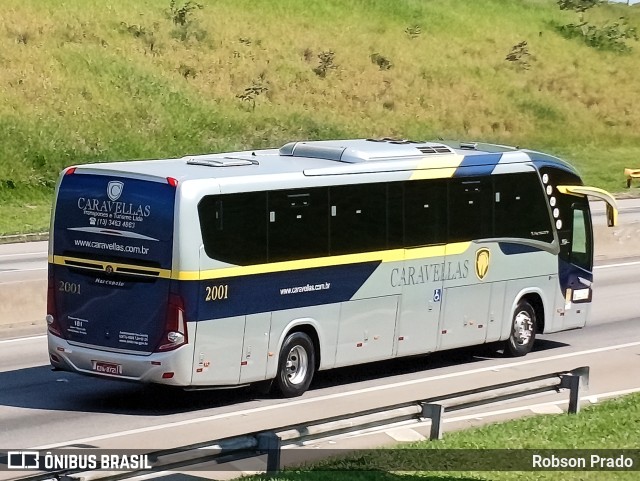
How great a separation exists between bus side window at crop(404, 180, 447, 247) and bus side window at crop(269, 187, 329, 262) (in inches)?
63.6

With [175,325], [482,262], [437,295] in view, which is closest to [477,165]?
[482,262]

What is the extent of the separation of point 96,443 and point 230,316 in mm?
2519

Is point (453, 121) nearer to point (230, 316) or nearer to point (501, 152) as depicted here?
point (501, 152)

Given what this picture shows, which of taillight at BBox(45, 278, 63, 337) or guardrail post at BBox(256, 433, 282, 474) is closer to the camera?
guardrail post at BBox(256, 433, 282, 474)

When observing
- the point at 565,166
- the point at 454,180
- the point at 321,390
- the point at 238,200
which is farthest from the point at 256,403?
the point at 565,166

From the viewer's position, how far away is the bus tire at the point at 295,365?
16281 millimetres

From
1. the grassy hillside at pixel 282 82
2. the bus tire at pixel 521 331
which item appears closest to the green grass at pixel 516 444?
the bus tire at pixel 521 331

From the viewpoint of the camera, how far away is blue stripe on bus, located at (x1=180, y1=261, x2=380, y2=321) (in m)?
15.0

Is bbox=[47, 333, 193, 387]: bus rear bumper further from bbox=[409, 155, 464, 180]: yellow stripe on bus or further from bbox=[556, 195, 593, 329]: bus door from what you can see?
bbox=[556, 195, 593, 329]: bus door

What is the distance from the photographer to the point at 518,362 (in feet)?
64.3

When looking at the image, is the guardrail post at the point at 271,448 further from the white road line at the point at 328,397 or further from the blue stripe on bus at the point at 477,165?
the blue stripe on bus at the point at 477,165

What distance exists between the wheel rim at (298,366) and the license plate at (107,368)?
2.32 metres

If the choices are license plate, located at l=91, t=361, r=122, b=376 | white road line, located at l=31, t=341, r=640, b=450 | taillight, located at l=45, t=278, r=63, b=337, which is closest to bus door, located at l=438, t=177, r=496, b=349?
white road line, located at l=31, t=341, r=640, b=450

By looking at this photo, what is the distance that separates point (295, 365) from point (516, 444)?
4.49 meters
